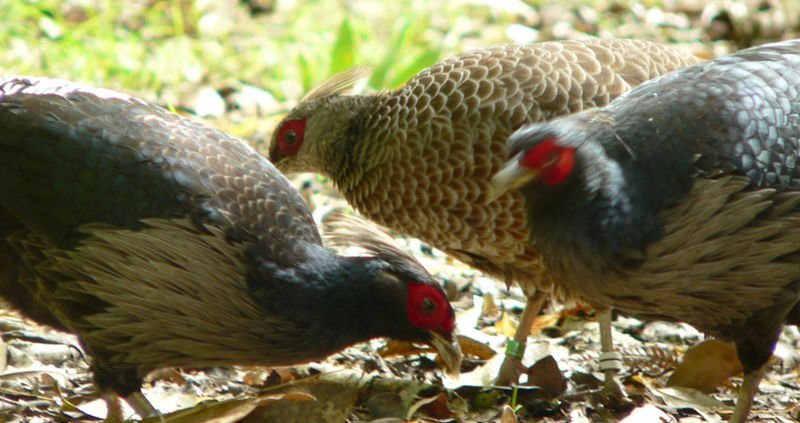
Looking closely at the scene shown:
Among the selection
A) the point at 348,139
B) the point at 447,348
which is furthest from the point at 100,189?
the point at 348,139

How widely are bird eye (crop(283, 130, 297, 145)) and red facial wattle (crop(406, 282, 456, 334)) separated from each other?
1.64 m

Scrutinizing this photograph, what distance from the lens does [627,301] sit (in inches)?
145

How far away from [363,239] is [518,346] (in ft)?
2.54

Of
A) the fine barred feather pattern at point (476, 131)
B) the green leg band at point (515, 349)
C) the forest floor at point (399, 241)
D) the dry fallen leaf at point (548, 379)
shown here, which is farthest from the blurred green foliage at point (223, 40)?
the dry fallen leaf at point (548, 379)

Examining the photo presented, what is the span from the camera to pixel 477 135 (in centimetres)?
438

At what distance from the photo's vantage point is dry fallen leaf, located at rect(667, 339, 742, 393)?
14.3 feet

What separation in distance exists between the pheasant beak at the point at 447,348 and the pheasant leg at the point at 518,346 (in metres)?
0.46

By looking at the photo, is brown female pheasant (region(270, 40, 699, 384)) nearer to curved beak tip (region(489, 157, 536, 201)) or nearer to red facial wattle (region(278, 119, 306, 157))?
red facial wattle (region(278, 119, 306, 157))

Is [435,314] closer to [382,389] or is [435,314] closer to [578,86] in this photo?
[382,389]

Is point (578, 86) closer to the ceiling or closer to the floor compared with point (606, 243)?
closer to the ceiling

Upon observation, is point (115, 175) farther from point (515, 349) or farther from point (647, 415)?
point (647, 415)

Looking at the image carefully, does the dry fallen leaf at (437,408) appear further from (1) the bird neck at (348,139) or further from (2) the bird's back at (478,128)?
(1) the bird neck at (348,139)

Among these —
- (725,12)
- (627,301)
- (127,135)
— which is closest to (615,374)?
(627,301)

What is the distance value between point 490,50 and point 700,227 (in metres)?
1.52
